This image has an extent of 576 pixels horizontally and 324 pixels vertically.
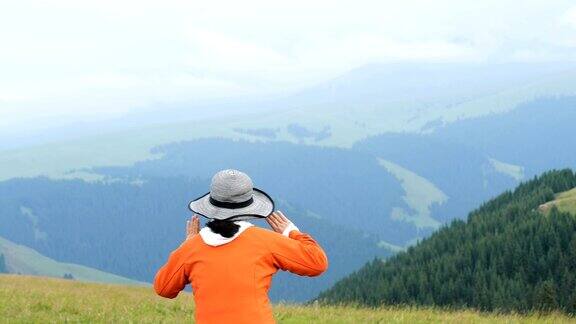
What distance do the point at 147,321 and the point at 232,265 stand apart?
7.96 meters

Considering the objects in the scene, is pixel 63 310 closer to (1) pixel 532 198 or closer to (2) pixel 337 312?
(2) pixel 337 312

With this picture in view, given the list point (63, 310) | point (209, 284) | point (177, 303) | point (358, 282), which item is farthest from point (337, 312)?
point (358, 282)

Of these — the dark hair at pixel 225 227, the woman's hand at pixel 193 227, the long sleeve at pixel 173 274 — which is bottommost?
the long sleeve at pixel 173 274

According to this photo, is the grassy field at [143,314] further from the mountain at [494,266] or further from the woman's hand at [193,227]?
the mountain at [494,266]

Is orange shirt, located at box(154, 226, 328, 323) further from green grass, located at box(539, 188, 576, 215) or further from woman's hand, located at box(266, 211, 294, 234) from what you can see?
green grass, located at box(539, 188, 576, 215)

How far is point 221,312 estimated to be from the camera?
22.8 feet

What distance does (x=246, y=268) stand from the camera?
6.96 metres

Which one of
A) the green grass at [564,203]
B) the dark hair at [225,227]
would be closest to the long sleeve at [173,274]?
the dark hair at [225,227]

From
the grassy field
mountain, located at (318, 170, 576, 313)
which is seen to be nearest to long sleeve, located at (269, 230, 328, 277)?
the grassy field

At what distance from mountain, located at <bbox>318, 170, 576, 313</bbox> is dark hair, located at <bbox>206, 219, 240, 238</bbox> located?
85.8 meters

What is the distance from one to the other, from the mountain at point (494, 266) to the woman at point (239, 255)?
85.6 meters

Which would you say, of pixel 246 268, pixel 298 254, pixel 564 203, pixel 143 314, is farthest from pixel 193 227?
pixel 564 203

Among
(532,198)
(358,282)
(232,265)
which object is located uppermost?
(232,265)

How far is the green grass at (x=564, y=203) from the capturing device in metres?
126
